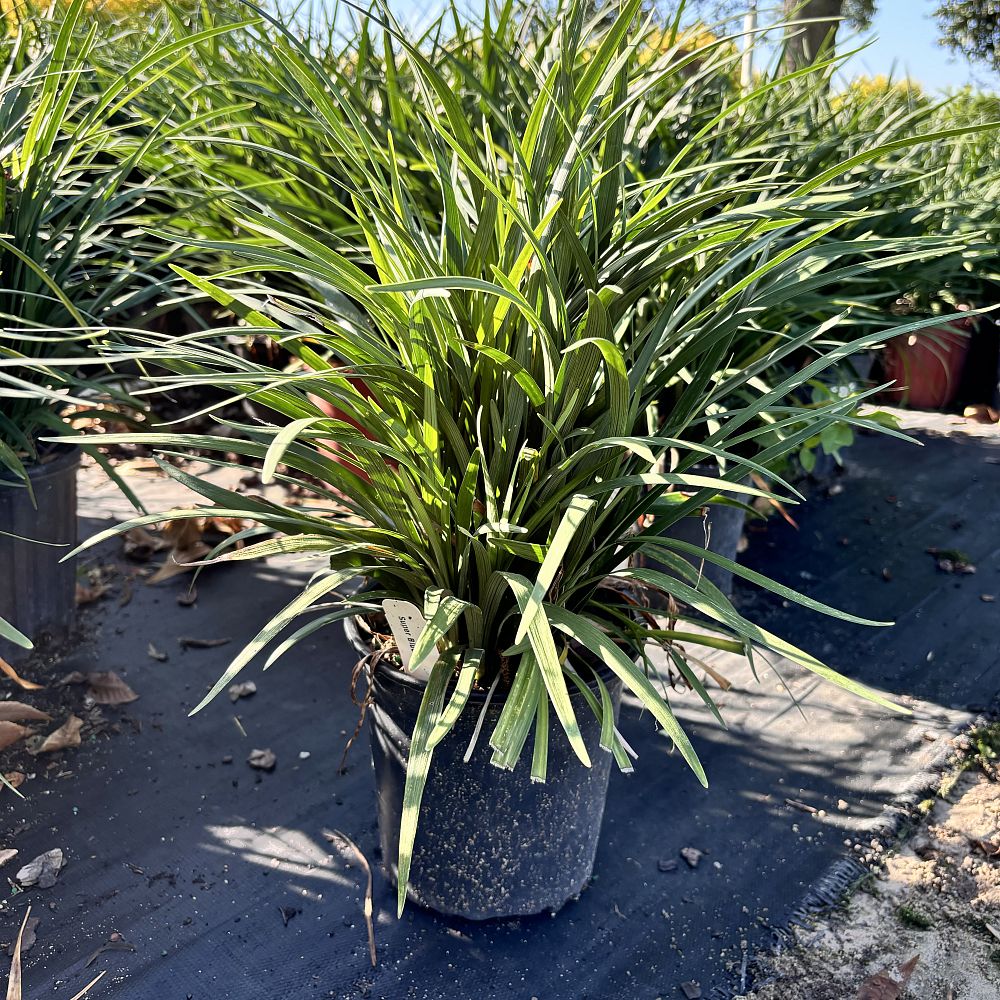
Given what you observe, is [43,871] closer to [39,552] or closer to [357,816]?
[357,816]

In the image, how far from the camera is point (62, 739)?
133 centimetres

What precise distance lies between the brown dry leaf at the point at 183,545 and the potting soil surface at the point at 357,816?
0.03m

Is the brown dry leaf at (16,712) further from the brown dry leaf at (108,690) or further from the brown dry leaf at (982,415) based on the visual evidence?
the brown dry leaf at (982,415)

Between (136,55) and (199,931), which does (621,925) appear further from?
(136,55)

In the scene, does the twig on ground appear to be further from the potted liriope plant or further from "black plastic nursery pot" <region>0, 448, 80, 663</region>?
"black plastic nursery pot" <region>0, 448, 80, 663</region>

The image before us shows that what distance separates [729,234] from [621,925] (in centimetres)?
82

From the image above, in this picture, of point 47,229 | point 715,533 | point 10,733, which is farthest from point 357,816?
point 47,229

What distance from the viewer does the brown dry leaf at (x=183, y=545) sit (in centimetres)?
184

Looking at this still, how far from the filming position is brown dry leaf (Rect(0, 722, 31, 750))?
131 centimetres

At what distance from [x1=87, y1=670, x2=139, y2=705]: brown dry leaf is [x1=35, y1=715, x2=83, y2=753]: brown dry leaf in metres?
0.08

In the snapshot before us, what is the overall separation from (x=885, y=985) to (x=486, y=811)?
490 millimetres

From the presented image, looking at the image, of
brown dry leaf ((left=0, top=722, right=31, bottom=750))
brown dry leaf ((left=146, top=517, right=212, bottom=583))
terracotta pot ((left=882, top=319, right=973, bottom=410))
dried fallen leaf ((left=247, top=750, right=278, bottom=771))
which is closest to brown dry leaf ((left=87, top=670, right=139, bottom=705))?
brown dry leaf ((left=0, top=722, right=31, bottom=750))

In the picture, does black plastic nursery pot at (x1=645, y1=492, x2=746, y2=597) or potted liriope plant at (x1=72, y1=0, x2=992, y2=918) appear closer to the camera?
potted liriope plant at (x1=72, y1=0, x2=992, y2=918)

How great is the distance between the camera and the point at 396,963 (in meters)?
1.00
